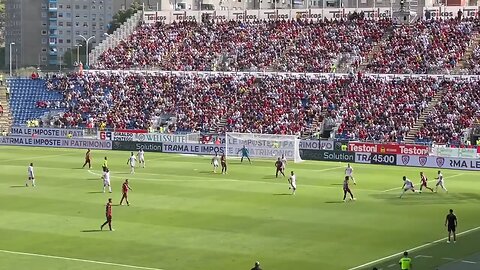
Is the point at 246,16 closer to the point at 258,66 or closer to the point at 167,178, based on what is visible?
the point at 258,66

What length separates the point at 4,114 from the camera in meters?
99.1

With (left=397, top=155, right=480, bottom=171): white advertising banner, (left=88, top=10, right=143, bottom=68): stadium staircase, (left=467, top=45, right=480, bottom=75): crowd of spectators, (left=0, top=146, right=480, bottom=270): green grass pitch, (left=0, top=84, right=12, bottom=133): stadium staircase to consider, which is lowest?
(left=0, top=146, right=480, bottom=270): green grass pitch

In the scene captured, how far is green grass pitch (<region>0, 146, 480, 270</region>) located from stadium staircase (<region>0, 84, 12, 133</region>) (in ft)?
104

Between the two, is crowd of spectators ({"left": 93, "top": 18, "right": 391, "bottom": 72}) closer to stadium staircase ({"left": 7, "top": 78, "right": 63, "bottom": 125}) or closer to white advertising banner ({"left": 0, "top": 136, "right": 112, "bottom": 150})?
stadium staircase ({"left": 7, "top": 78, "right": 63, "bottom": 125})

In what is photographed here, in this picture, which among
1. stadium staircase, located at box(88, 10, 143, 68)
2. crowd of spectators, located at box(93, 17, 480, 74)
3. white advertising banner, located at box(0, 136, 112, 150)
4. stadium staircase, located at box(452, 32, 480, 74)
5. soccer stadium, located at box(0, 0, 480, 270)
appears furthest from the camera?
stadium staircase, located at box(88, 10, 143, 68)

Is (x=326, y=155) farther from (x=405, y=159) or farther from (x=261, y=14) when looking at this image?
(x=261, y=14)

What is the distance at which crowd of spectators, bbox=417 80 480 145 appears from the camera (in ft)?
254

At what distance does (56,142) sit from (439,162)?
126 ft

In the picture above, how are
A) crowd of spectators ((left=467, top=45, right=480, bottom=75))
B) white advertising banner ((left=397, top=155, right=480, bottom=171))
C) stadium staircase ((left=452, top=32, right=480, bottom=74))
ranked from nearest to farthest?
white advertising banner ((left=397, top=155, right=480, bottom=171))
crowd of spectators ((left=467, top=45, right=480, bottom=75))
stadium staircase ((left=452, top=32, right=480, bottom=74))

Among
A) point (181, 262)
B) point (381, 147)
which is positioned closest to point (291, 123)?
point (381, 147)

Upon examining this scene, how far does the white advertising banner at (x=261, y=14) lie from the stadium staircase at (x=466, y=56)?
12.0 meters

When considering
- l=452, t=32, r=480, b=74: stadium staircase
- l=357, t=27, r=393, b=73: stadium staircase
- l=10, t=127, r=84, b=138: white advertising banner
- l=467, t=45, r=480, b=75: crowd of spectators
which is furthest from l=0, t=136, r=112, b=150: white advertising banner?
l=467, t=45, r=480, b=75: crowd of spectators

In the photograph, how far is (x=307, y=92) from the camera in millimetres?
90062

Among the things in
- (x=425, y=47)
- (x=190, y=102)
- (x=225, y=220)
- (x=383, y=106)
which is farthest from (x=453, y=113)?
(x=225, y=220)
